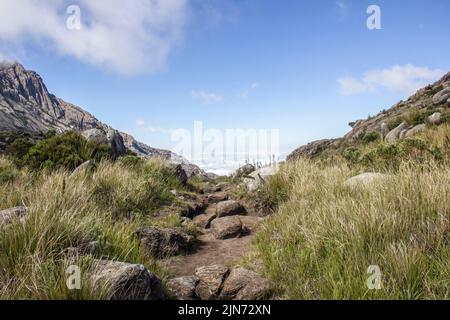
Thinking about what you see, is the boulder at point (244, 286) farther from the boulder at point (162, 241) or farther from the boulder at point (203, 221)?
the boulder at point (203, 221)

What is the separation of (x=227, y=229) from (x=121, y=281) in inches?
176

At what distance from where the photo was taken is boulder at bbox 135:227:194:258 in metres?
5.61

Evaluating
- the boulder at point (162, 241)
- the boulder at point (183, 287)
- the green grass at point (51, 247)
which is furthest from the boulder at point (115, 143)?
the boulder at point (183, 287)

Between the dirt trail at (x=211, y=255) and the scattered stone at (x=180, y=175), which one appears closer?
the dirt trail at (x=211, y=255)

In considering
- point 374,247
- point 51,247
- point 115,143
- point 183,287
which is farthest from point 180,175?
point 374,247

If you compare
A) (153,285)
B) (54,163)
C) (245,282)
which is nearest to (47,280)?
(153,285)

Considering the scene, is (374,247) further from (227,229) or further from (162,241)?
(227,229)

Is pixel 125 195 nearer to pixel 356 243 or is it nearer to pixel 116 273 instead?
pixel 116 273

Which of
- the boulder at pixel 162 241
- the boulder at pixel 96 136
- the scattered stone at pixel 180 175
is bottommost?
the boulder at pixel 162 241

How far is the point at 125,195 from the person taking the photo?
27.3 ft

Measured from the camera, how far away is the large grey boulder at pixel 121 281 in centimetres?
289

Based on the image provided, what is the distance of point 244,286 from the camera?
4070 millimetres

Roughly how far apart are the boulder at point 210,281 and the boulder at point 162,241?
1035 mm

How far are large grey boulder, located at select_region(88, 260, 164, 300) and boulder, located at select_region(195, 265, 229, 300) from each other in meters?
0.82
